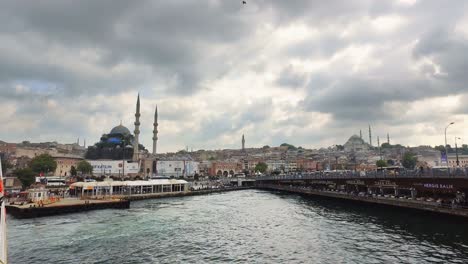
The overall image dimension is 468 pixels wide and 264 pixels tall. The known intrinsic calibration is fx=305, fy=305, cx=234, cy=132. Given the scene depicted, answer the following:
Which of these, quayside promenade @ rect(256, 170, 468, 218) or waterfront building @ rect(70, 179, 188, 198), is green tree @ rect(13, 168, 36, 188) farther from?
quayside promenade @ rect(256, 170, 468, 218)

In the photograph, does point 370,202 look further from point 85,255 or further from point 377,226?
point 85,255

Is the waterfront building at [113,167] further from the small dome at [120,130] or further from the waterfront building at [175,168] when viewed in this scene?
the small dome at [120,130]

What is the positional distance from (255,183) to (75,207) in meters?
93.6

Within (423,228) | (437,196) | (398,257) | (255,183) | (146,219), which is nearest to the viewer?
(398,257)

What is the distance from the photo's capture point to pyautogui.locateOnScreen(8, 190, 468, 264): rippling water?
922 inches

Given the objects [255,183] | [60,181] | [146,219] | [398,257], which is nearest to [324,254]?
[398,257]

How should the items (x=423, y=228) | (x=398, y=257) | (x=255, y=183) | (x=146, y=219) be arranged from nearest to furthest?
(x=398, y=257) < (x=423, y=228) < (x=146, y=219) < (x=255, y=183)

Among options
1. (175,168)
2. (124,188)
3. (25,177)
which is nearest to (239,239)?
(124,188)

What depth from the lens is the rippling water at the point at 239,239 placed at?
23422mm

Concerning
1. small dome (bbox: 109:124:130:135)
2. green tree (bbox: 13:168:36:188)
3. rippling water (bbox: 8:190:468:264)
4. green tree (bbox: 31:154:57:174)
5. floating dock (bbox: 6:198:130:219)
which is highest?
small dome (bbox: 109:124:130:135)

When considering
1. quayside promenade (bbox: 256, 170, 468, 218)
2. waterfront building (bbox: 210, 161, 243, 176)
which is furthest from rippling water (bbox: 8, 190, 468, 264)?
waterfront building (bbox: 210, 161, 243, 176)

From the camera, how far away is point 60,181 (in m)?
86.1

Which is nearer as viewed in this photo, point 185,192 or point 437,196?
point 437,196

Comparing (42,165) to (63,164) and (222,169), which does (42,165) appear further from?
(222,169)
